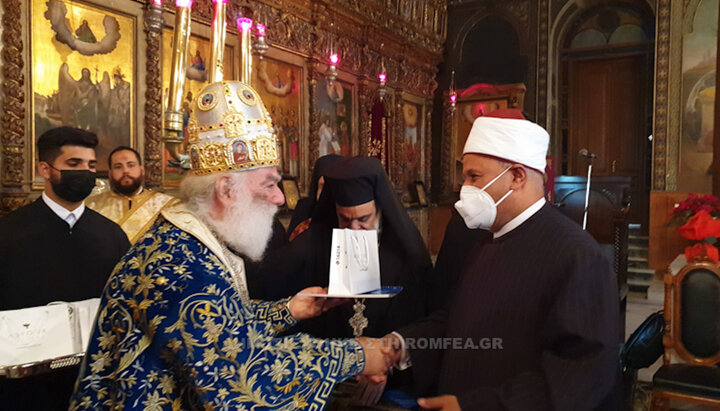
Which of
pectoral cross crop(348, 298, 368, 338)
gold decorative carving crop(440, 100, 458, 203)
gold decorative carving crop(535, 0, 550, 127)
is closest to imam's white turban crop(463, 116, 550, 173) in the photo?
pectoral cross crop(348, 298, 368, 338)

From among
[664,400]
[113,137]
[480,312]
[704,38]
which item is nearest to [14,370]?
[480,312]

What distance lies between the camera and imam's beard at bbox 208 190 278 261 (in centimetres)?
194

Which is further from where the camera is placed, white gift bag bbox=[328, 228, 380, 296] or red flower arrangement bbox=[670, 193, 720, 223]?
red flower arrangement bbox=[670, 193, 720, 223]

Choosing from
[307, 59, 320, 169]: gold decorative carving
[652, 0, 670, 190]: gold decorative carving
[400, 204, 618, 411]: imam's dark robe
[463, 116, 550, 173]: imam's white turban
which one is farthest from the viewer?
[652, 0, 670, 190]: gold decorative carving

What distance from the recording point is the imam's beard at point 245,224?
1.94 m

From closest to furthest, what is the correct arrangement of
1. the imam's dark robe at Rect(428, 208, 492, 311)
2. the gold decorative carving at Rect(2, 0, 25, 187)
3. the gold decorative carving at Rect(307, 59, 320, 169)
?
the imam's dark robe at Rect(428, 208, 492, 311) → the gold decorative carving at Rect(2, 0, 25, 187) → the gold decorative carving at Rect(307, 59, 320, 169)

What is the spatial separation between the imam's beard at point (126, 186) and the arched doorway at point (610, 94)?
10.0 meters

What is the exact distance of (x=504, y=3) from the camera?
12383 mm

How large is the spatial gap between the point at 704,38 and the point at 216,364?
11.9 meters

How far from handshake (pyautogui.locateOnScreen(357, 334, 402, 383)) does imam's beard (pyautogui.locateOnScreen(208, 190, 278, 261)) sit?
21.4 inches

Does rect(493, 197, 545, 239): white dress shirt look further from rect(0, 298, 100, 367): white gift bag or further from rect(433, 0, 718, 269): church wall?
rect(433, 0, 718, 269): church wall

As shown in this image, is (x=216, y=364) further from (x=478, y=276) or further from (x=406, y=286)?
(x=406, y=286)

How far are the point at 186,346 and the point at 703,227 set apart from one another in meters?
4.44

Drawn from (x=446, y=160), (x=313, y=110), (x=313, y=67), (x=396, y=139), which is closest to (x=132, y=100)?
(x=313, y=110)
